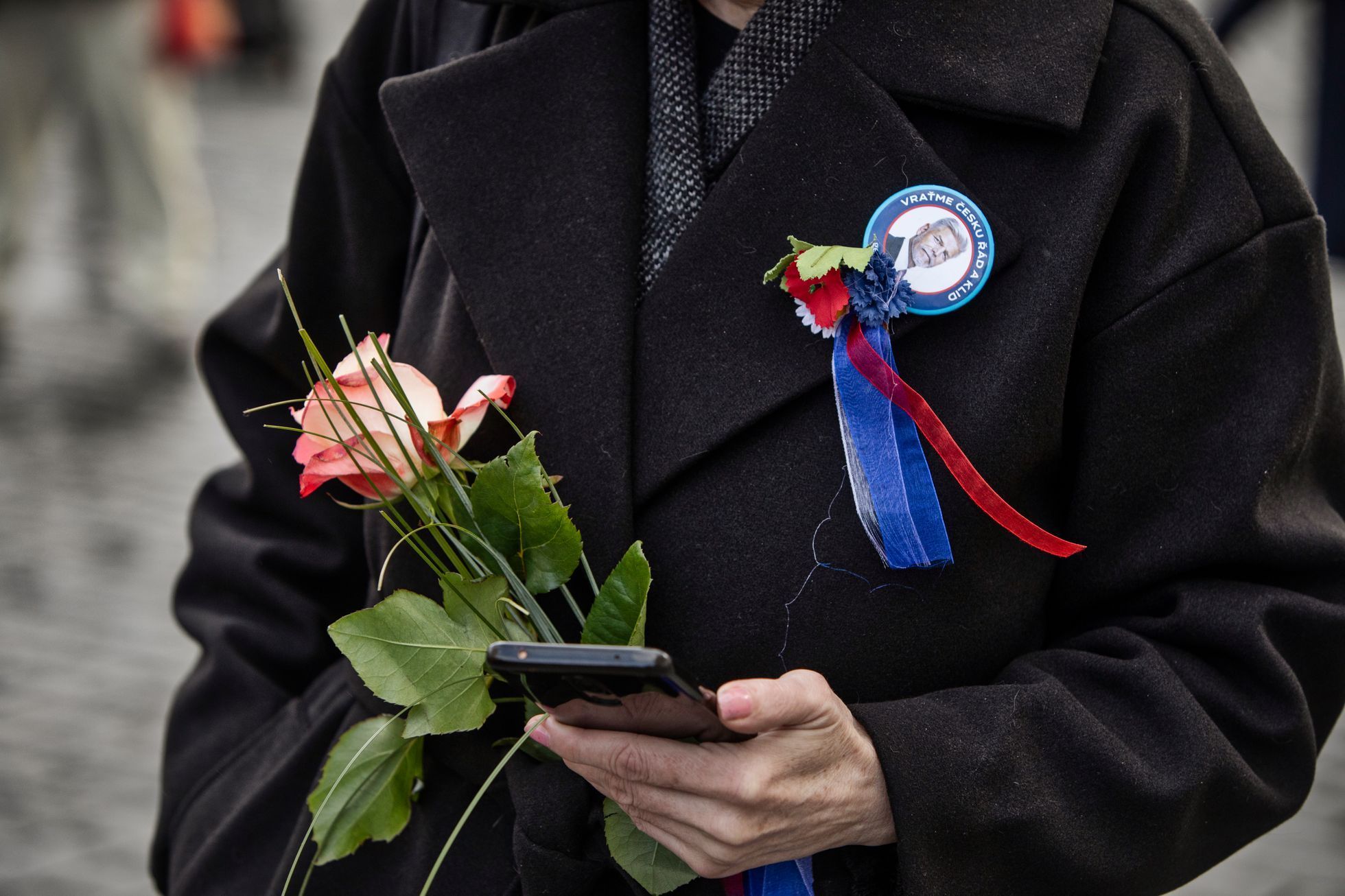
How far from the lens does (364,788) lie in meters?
1.29

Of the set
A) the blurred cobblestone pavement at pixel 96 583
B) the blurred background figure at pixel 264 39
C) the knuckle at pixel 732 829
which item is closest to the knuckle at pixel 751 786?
the knuckle at pixel 732 829

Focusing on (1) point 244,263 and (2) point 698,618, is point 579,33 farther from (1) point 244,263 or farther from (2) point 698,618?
(1) point 244,263

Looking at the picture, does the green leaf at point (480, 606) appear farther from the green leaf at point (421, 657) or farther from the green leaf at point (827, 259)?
the green leaf at point (827, 259)

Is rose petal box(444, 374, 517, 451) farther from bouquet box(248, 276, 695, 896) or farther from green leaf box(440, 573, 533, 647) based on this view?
green leaf box(440, 573, 533, 647)

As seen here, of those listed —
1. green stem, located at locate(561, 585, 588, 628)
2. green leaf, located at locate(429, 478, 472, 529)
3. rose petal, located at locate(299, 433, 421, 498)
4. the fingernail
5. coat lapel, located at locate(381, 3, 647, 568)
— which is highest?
coat lapel, located at locate(381, 3, 647, 568)

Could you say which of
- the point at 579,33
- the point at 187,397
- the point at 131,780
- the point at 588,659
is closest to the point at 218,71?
the point at 187,397

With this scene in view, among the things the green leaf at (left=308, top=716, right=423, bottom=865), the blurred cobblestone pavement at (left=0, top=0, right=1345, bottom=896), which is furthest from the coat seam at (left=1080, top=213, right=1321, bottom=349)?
the blurred cobblestone pavement at (left=0, top=0, right=1345, bottom=896)

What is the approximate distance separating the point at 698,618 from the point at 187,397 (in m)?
4.30

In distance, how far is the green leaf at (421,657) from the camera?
3.70 ft

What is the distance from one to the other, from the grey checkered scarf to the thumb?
0.48 metres

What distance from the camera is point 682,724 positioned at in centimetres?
104

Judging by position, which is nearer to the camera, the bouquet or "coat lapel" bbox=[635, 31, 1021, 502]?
the bouquet

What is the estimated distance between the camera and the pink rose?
1.14 m

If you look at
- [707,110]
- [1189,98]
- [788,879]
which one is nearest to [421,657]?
[788,879]
